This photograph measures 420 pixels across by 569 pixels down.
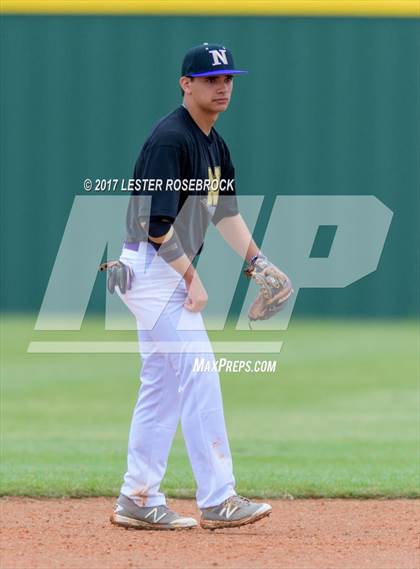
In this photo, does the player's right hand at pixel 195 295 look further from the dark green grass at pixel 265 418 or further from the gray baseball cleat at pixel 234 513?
the dark green grass at pixel 265 418

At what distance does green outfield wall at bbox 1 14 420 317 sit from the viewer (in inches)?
568

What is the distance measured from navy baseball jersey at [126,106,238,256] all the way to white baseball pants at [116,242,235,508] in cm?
20

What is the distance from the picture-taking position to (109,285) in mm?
5254

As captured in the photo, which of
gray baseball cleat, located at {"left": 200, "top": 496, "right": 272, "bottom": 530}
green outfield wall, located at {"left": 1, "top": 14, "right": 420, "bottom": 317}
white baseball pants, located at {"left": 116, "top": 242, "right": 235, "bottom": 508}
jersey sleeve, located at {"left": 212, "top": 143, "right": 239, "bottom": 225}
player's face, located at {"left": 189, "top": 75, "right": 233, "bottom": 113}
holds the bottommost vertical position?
green outfield wall, located at {"left": 1, "top": 14, "right": 420, "bottom": 317}

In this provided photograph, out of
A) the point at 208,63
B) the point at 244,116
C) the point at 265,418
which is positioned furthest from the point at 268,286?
the point at 244,116

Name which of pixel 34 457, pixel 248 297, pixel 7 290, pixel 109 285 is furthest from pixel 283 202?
pixel 109 285

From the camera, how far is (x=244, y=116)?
572 inches

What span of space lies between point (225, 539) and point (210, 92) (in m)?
1.77

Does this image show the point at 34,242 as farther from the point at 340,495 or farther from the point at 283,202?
the point at 340,495

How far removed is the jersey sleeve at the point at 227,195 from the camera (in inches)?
213

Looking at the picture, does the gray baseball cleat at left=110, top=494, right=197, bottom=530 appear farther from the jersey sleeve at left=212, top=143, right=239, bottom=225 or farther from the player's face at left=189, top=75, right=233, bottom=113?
the player's face at left=189, top=75, right=233, bottom=113
